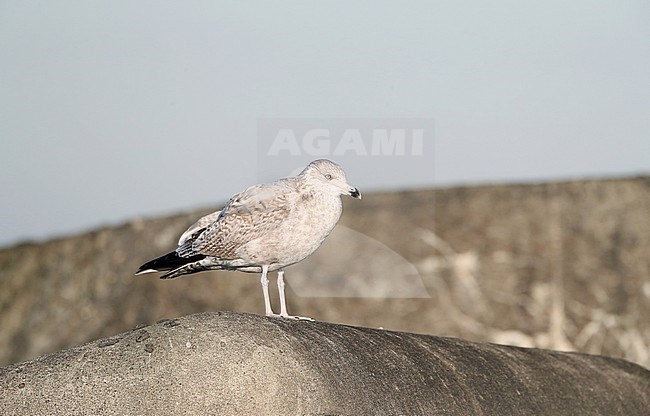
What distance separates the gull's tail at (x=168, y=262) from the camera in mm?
4820

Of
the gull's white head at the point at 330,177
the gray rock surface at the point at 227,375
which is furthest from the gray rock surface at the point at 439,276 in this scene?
the gull's white head at the point at 330,177

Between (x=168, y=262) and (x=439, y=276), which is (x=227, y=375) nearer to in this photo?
(x=168, y=262)

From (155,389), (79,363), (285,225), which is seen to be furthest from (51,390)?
(285,225)

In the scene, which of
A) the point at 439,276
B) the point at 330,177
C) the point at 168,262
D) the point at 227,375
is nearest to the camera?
the point at 227,375

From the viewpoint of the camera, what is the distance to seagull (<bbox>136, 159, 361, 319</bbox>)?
15.1ft

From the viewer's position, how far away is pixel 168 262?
4.84 m

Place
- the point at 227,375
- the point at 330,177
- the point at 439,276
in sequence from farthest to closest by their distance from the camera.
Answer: the point at 439,276, the point at 330,177, the point at 227,375

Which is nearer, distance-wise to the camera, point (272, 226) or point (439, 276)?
point (272, 226)

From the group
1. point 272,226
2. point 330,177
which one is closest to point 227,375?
point 272,226

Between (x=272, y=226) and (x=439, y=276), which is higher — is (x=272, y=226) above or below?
above

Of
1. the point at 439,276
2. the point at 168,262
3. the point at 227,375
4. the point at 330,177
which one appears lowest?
the point at 439,276

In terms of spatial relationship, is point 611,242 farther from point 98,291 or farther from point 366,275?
point 98,291

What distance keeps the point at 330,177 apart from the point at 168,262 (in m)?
0.83

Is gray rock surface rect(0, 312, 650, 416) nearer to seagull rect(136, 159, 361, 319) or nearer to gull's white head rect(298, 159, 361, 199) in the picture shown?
seagull rect(136, 159, 361, 319)
